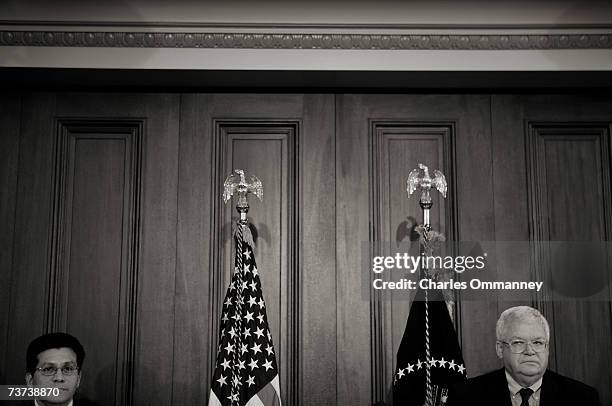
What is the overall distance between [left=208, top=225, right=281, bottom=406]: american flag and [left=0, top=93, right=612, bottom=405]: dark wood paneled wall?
215 mm

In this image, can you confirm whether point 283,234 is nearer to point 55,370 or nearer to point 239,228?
point 239,228

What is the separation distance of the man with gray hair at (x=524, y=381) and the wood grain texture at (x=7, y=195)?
2148 mm

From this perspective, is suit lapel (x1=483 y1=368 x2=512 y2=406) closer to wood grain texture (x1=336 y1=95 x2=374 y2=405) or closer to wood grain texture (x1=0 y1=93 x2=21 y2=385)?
wood grain texture (x1=336 y1=95 x2=374 y2=405)

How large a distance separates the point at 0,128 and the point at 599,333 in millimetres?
3165

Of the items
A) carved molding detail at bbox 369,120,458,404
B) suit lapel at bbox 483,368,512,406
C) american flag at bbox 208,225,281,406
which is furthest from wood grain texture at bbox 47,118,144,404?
suit lapel at bbox 483,368,512,406

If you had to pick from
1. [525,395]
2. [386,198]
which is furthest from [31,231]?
[525,395]

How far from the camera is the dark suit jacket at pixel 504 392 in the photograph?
3.04m

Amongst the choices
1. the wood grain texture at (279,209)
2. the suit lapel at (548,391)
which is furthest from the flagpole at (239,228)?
the suit lapel at (548,391)

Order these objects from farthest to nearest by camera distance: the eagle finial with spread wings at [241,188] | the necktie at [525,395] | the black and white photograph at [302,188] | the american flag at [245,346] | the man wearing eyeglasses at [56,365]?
1. the black and white photograph at [302,188]
2. the eagle finial with spread wings at [241,188]
3. the american flag at [245,346]
4. the man wearing eyeglasses at [56,365]
5. the necktie at [525,395]

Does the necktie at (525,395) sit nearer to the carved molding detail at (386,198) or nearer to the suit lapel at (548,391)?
the suit lapel at (548,391)

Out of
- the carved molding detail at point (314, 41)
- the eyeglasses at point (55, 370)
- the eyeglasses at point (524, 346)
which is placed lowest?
the eyeglasses at point (55, 370)

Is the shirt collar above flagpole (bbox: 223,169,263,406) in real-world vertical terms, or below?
below

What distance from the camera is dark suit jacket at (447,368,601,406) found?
9.96 ft

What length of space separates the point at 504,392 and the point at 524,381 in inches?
3.8
